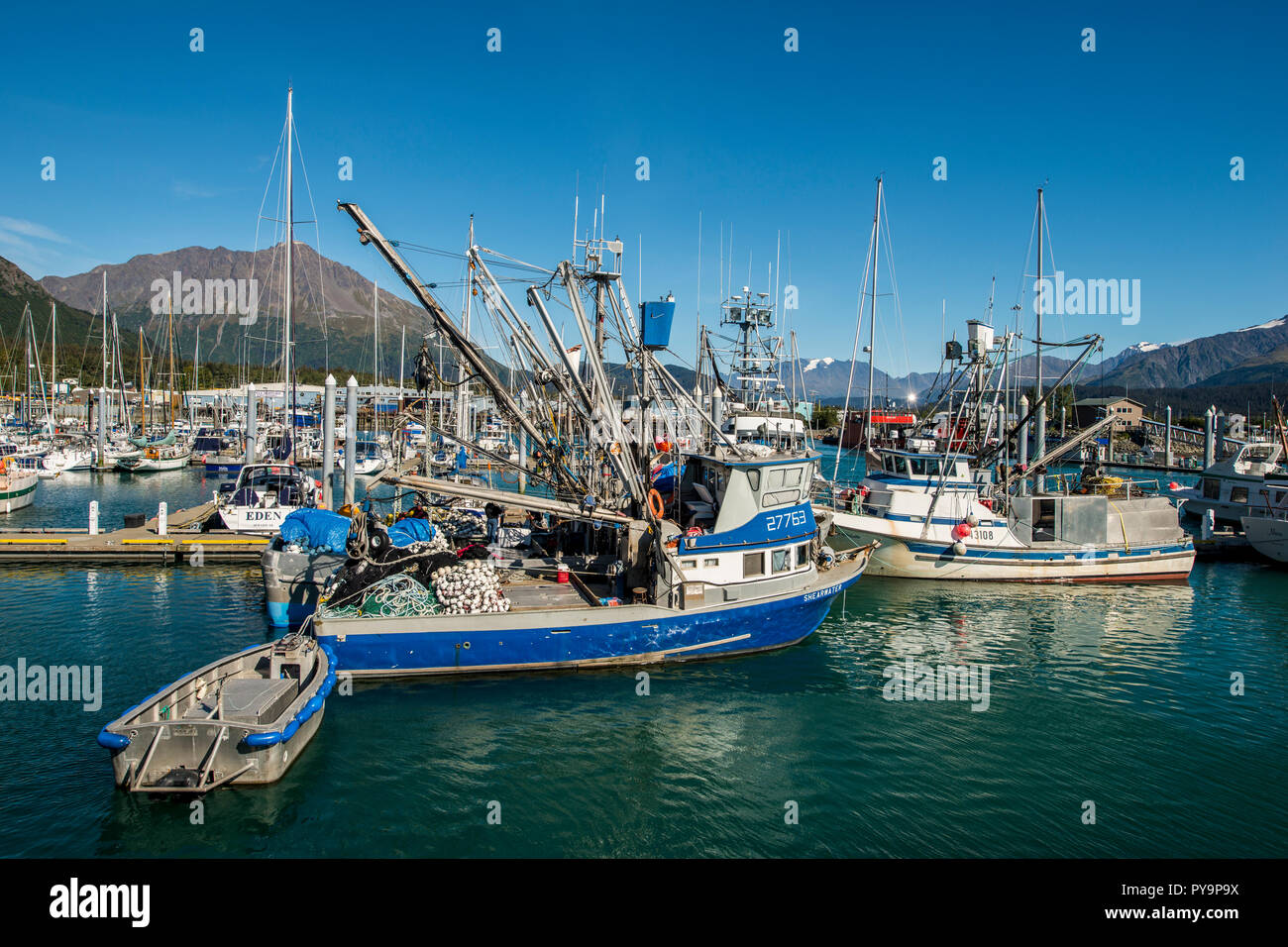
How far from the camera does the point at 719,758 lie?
1337 centimetres

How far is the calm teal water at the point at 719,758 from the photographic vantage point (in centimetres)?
1076

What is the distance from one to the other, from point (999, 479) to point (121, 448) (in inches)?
2701

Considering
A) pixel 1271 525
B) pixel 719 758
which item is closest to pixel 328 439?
pixel 719 758

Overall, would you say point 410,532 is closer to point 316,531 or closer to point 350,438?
point 316,531

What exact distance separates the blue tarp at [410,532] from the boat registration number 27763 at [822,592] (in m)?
9.98

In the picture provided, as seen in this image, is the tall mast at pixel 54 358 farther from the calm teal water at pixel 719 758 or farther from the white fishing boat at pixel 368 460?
the calm teal water at pixel 719 758

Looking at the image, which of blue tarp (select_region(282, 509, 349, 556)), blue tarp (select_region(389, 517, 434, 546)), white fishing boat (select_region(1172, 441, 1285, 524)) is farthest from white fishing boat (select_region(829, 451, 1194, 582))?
blue tarp (select_region(282, 509, 349, 556))

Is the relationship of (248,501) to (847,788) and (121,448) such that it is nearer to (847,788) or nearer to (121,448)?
(847,788)

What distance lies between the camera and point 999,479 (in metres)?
35.0

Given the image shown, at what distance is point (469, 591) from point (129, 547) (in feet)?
61.5

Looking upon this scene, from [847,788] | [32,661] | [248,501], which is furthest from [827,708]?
[248,501]

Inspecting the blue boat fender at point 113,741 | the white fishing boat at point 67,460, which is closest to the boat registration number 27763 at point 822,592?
the blue boat fender at point 113,741
